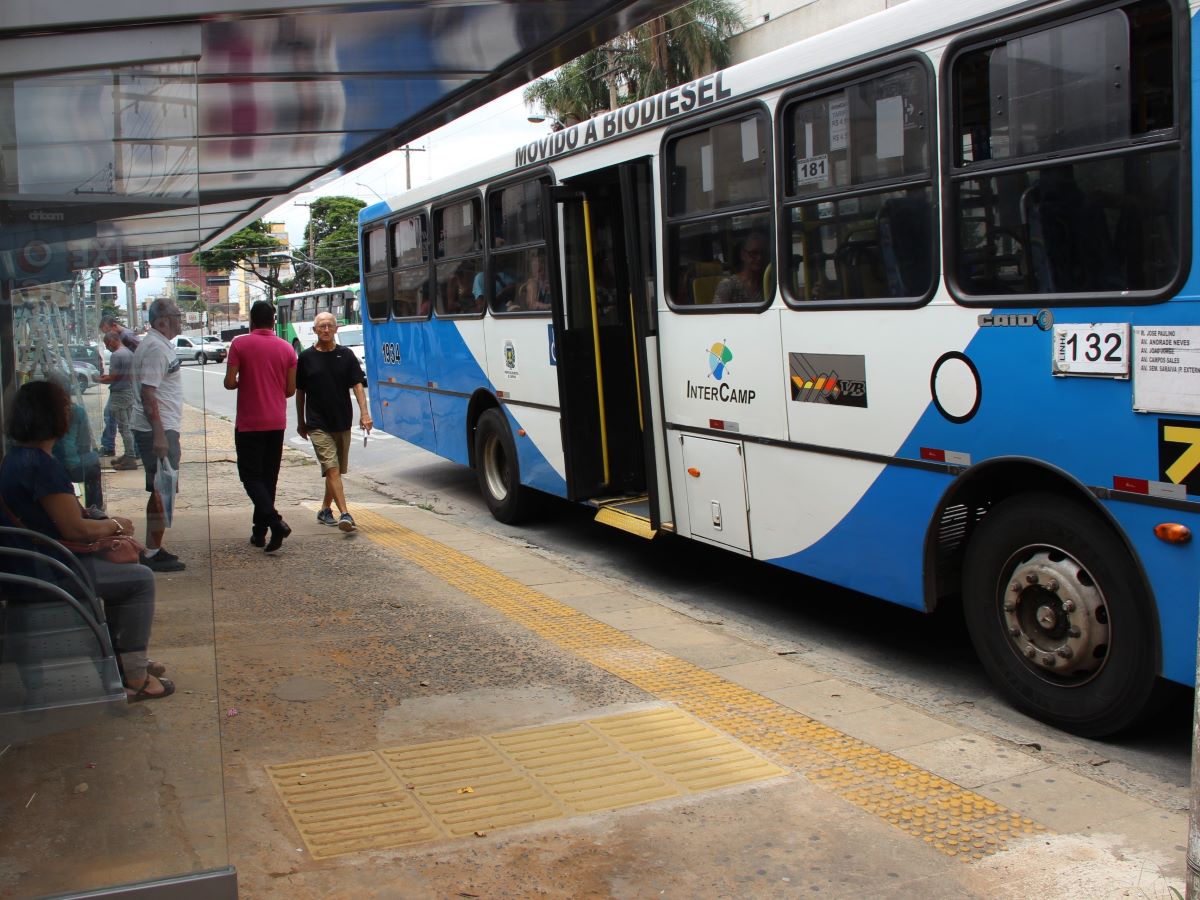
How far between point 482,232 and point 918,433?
18.2 ft

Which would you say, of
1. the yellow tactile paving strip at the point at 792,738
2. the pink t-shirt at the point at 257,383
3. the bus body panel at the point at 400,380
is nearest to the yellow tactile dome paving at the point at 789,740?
the yellow tactile paving strip at the point at 792,738

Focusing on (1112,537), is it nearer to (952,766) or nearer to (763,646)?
(952,766)

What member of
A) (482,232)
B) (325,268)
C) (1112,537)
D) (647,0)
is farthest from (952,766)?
(325,268)

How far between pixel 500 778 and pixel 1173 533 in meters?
2.70

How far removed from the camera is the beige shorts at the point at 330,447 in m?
9.60

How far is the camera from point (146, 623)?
163 inches

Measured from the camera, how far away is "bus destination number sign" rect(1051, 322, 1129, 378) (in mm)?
4516

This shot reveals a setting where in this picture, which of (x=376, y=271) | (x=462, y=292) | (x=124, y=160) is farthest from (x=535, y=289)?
(x=124, y=160)

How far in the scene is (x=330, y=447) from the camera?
9.66 metres

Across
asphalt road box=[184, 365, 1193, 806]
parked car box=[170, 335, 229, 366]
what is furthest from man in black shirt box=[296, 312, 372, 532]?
parked car box=[170, 335, 229, 366]

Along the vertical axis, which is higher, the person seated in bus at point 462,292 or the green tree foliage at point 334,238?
the green tree foliage at point 334,238

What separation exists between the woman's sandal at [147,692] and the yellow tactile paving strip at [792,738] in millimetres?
2295

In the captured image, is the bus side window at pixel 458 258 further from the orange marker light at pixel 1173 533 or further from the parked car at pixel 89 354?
the orange marker light at pixel 1173 533

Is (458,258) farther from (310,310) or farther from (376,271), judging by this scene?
(310,310)
